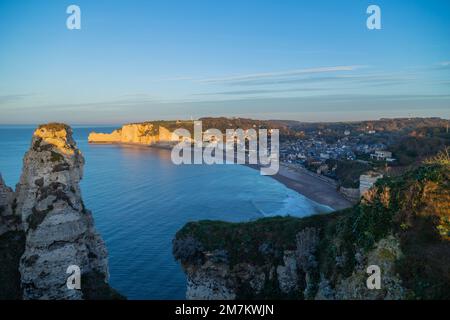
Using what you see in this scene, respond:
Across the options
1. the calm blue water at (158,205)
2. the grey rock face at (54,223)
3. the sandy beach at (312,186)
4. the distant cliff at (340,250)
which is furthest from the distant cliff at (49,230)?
the sandy beach at (312,186)

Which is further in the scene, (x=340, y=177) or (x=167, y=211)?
(x=340, y=177)

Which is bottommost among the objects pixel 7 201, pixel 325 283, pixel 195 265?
pixel 195 265

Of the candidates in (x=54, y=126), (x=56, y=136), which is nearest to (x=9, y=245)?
(x=56, y=136)

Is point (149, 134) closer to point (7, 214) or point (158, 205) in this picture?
point (158, 205)

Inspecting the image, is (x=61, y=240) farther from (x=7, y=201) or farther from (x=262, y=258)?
(x=262, y=258)

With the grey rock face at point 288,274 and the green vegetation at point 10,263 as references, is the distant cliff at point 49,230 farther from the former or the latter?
the grey rock face at point 288,274
